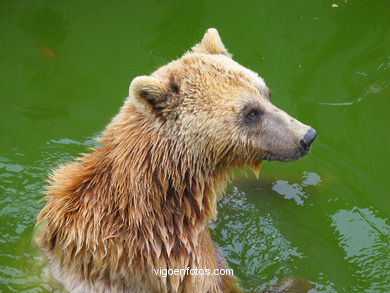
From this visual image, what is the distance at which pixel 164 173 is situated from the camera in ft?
16.8

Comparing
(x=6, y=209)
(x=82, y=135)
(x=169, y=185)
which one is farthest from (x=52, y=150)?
(x=169, y=185)

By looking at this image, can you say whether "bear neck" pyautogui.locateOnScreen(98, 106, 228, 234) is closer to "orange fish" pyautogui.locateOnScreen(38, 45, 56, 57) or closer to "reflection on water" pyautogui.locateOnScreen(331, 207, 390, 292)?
"reflection on water" pyautogui.locateOnScreen(331, 207, 390, 292)

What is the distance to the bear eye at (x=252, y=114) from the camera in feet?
16.9

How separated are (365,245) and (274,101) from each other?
259 cm

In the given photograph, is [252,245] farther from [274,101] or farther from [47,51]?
[47,51]

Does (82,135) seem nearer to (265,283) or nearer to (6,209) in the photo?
(6,209)

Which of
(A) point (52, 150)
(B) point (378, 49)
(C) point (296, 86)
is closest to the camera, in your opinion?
(A) point (52, 150)

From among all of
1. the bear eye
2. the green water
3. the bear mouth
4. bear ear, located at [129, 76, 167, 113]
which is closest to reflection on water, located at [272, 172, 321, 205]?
the green water

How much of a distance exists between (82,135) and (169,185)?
9.51ft

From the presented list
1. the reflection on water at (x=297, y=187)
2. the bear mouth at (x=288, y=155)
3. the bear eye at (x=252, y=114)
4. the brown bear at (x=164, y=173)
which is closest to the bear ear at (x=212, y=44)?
the brown bear at (x=164, y=173)

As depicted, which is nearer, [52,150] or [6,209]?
[6,209]

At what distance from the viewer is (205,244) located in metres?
5.56

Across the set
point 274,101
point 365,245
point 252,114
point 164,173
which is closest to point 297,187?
point 365,245

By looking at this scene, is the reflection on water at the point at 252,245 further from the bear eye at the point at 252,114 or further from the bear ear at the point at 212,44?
the bear ear at the point at 212,44
